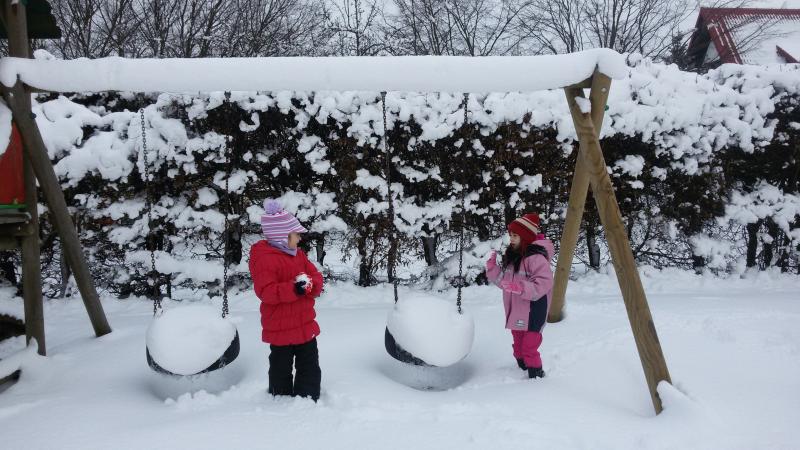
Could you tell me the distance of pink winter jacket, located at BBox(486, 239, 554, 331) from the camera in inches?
124

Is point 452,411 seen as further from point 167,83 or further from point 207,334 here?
point 167,83

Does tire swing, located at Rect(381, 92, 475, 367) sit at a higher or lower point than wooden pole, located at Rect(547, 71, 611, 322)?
lower

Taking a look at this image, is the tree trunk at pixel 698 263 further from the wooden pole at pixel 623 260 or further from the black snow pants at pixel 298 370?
the black snow pants at pixel 298 370

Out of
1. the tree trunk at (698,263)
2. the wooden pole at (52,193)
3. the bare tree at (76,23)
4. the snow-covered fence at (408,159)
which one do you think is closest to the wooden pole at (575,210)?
the snow-covered fence at (408,159)

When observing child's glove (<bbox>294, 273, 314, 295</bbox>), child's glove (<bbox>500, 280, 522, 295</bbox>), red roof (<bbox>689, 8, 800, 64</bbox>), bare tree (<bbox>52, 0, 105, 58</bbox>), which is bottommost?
child's glove (<bbox>500, 280, 522, 295</bbox>)

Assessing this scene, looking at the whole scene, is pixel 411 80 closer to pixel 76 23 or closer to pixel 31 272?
pixel 31 272

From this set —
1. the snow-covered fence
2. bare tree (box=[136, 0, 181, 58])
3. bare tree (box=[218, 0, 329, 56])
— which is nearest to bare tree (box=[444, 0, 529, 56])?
bare tree (box=[218, 0, 329, 56])

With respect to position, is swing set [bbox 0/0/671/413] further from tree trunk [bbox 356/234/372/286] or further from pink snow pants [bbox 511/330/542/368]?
Result: tree trunk [bbox 356/234/372/286]

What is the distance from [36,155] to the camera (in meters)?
3.40

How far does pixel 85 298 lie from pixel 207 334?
4.92ft

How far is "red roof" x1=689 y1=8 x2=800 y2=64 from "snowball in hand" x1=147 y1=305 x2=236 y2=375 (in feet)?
60.6

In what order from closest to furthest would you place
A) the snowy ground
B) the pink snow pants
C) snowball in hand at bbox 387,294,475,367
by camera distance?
the snowy ground < snowball in hand at bbox 387,294,475,367 < the pink snow pants

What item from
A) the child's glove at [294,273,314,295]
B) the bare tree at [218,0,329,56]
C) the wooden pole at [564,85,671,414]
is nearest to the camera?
the child's glove at [294,273,314,295]

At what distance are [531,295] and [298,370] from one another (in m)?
1.55
